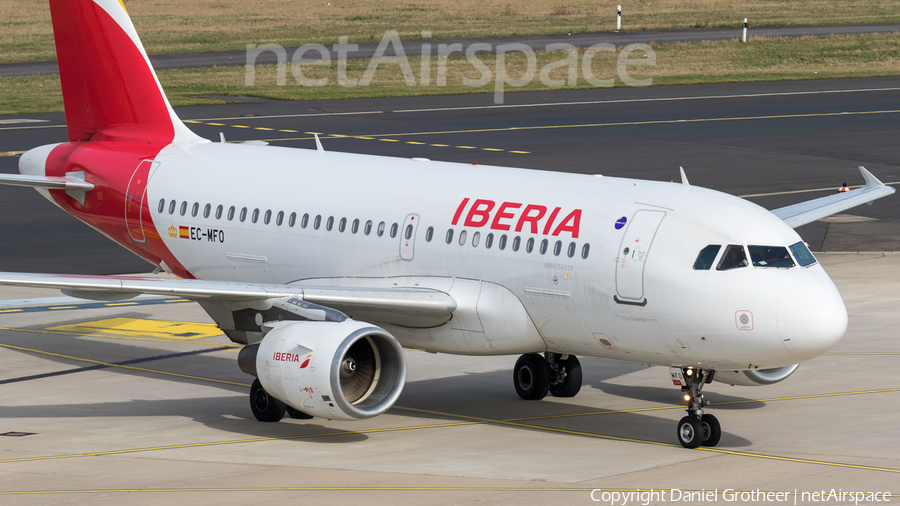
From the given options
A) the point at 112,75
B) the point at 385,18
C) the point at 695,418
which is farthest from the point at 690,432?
the point at 385,18

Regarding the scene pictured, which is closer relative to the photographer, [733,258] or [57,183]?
[733,258]

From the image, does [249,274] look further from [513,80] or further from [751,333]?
[513,80]

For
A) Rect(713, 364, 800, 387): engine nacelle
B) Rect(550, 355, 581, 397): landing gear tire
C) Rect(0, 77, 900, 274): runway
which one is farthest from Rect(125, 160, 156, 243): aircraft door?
Rect(713, 364, 800, 387): engine nacelle

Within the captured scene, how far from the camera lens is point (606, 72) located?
87062 millimetres

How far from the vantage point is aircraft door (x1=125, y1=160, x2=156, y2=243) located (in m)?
28.9

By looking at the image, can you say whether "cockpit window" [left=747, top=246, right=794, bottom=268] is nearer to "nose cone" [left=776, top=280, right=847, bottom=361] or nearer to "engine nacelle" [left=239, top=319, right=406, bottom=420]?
"nose cone" [left=776, top=280, right=847, bottom=361]

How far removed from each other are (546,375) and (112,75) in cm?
1296

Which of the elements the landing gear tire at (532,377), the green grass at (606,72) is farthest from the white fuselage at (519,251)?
the green grass at (606,72)

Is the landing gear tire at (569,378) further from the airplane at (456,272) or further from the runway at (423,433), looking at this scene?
the runway at (423,433)

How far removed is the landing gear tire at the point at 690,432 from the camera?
21203 millimetres

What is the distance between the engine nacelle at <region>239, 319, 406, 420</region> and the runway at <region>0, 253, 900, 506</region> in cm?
87

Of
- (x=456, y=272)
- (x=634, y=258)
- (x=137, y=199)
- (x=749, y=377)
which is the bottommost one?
(x=749, y=377)

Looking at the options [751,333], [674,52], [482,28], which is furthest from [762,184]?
[482,28]

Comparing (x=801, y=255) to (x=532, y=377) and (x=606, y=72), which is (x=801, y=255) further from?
(x=606, y=72)
